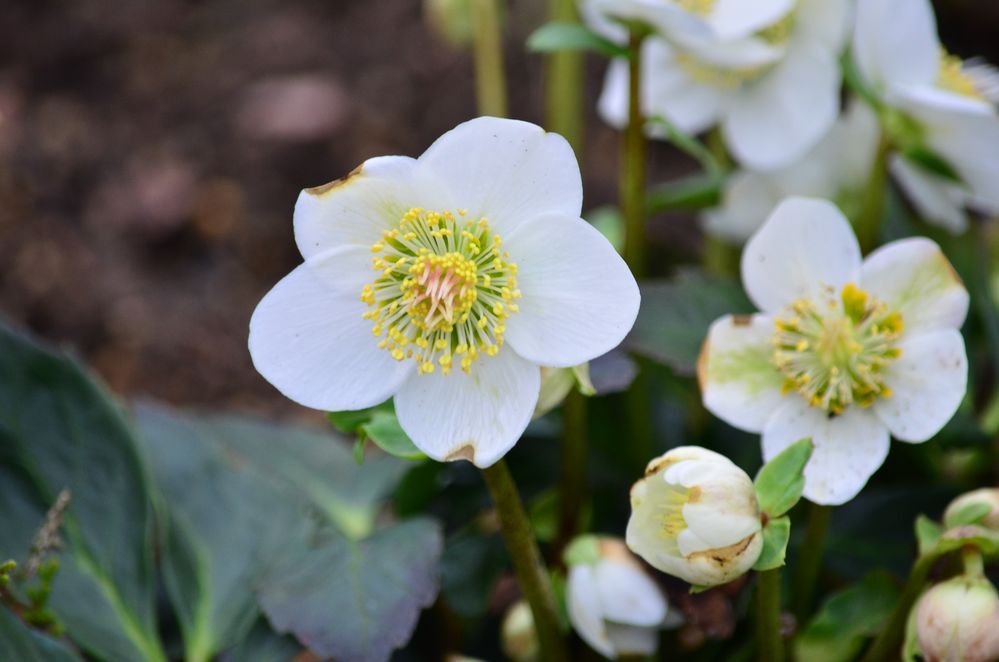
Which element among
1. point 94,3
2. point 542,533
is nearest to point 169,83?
point 94,3

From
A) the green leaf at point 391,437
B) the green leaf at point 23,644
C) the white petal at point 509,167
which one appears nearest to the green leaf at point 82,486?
the green leaf at point 23,644

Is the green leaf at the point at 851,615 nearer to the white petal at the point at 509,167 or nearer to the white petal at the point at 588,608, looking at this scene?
the white petal at the point at 588,608

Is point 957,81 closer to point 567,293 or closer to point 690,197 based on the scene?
point 690,197

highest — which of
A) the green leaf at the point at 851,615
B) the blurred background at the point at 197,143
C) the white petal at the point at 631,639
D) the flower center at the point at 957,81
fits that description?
the flower center at the point at 957,81

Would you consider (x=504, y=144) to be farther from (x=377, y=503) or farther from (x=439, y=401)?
(x=377, y=503)

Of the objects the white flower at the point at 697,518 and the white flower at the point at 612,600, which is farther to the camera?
the white flower at the point at 612,600

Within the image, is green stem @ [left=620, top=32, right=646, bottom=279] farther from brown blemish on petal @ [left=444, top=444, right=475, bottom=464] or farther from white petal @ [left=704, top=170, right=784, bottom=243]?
brown blemish on petal @ [left=444, top=444, right=475, bottom=464]

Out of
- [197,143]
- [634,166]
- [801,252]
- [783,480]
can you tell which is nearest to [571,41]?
[634,166]

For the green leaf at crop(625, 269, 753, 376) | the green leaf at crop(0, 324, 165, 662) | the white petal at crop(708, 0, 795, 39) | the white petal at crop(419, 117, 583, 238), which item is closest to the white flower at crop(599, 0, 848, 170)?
the white petal at crop(708, 0, 795, 39)
